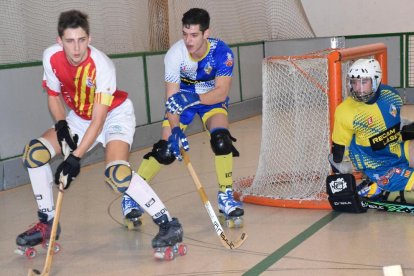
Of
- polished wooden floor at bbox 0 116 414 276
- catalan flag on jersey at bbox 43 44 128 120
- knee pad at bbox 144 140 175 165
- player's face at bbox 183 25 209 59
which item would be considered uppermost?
player's face at bbox 183 25 209 59

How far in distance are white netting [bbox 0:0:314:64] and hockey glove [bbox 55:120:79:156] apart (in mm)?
3110

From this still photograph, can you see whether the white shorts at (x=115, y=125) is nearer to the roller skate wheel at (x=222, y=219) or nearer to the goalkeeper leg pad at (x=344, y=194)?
the roller skate wheel at (x=222, y=219)

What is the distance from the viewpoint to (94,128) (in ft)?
11.6

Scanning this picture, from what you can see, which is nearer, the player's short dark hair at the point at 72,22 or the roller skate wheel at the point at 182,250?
the player's short dark hair at the point at 72,22

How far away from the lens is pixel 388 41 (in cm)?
1006

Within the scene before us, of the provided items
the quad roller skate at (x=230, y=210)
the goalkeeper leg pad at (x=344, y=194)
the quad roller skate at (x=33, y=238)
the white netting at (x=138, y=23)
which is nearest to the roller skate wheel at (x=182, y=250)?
the quad roller skate at (x=230, y=210)

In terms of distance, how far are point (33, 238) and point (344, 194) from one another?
188 centimetres

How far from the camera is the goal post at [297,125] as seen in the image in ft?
15.3

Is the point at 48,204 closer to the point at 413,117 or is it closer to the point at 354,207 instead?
the point at 354,207

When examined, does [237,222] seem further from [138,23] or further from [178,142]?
[138,23]

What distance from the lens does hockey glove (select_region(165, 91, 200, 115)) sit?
3879mm

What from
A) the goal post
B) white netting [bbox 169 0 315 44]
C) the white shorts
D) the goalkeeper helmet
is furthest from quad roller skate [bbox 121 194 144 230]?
white netting [bbox 169 0 315 44]

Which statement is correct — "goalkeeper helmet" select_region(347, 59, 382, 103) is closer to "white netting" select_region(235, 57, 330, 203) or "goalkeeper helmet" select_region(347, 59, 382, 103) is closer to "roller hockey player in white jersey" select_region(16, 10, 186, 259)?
"white netting" select_region(235, 57, 330, 203)

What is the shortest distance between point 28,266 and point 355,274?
1.70m
